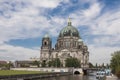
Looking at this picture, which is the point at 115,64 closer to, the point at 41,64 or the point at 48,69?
the point at 48,69

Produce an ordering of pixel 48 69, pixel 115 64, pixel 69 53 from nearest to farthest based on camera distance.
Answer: pixel 115 64, pixel 48 69, pixel 69 53

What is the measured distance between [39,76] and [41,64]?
100281mm

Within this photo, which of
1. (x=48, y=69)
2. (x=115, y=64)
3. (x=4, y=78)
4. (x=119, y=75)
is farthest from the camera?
(x=48, y=69)

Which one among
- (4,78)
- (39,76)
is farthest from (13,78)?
(39,76)

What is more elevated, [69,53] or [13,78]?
[69,53]

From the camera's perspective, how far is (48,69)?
5664 inches

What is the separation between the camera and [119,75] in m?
55.8

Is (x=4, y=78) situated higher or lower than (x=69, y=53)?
lower

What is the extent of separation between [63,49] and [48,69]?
55019 millimetres

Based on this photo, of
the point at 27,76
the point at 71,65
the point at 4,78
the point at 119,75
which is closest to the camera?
the point at 4,78

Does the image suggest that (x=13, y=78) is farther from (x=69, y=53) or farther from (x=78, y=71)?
(x=69, y=53)

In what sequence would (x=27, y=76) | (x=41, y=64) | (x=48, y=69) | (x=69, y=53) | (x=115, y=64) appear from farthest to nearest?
1. (x=69, y=53)
2. (x=41, y=64)
3. (x=48, y=69)
4. (x=115, y=64)
5. (x=27, y=76)

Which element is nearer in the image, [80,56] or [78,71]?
[78,71]

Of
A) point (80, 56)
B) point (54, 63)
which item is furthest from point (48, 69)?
point (80, 56)
